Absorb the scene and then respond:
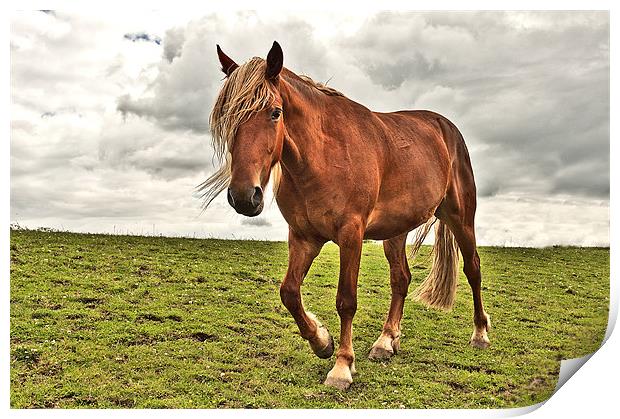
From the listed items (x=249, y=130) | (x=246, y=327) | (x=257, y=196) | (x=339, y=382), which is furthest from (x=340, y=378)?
(x=249, y=130)

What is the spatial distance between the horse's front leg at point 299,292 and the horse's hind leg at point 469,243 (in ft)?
6.11

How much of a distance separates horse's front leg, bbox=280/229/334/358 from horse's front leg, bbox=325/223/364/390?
234 mm

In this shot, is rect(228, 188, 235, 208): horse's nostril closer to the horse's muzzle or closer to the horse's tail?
the horse's muzzle

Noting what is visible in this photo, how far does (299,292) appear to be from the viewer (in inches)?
191

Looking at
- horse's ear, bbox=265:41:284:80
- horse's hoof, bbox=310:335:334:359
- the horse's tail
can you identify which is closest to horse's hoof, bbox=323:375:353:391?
horse's hoof, bbox=310:335:334:359

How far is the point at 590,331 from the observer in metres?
5.86

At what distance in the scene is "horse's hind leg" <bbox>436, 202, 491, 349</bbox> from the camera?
6227mm

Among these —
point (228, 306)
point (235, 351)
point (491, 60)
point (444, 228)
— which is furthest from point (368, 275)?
point (491, 60)

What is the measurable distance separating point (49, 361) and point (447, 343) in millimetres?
3711

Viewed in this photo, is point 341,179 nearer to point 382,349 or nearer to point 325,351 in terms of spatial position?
point 325,351

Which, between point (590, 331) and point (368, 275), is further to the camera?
point (368, 275)

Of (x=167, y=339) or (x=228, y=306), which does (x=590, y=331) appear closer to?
(x=228, y=306)

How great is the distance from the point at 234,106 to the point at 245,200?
2.22 feet

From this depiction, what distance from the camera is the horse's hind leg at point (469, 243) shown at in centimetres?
623
